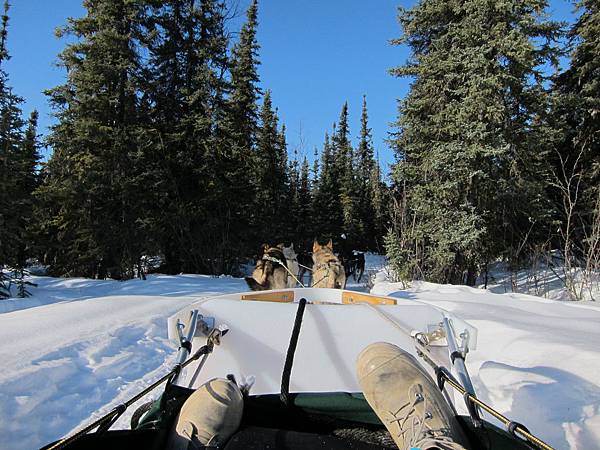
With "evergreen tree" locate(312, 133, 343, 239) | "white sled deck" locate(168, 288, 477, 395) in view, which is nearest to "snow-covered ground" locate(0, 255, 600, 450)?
"white sled deck" locate(168, 288, 477, 395)

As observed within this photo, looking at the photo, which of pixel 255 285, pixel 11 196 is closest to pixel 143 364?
pixel 255 285

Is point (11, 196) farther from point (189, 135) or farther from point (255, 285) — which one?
point (189, 135)

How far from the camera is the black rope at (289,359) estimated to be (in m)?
2.04

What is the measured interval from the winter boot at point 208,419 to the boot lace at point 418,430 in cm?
66

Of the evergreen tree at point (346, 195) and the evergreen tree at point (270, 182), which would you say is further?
the evergreen tree at point (346, 195)

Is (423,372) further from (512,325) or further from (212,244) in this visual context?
(212,244)

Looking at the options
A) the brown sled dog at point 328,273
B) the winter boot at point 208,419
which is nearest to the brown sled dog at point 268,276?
the brown sled dog at point 328,273

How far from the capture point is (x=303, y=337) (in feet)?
8.43

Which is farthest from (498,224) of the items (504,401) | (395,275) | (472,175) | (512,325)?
(504,401)

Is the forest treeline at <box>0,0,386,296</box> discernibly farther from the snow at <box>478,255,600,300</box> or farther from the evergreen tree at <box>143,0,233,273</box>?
the snow at <box>478,255,600,300</box>

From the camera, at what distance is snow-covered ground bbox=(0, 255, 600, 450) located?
2518mm

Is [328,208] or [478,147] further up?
[328,208]

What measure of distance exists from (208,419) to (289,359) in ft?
2.33

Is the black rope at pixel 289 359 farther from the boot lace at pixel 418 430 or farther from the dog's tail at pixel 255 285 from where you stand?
the dog's tail at pixel 255 285
